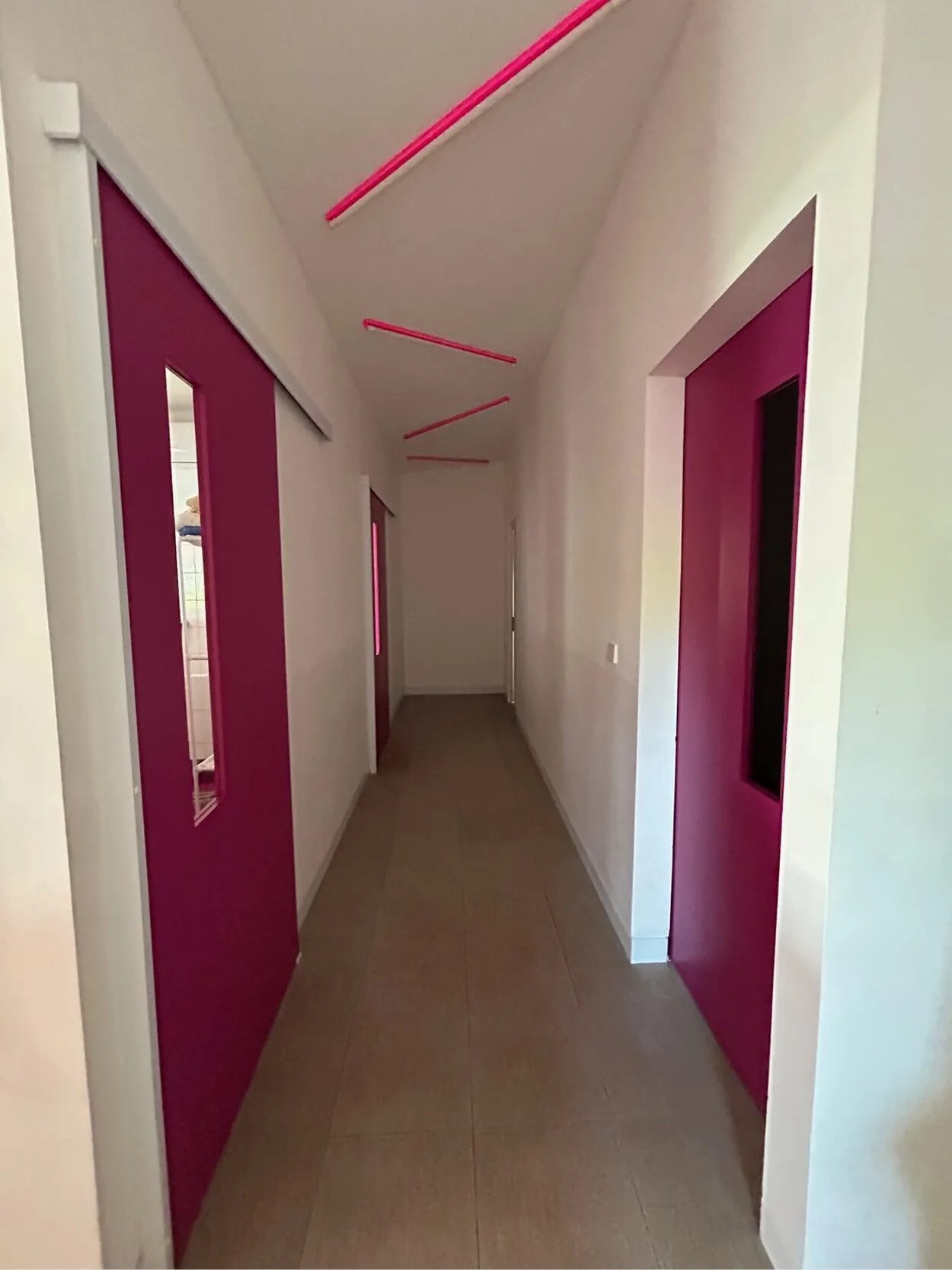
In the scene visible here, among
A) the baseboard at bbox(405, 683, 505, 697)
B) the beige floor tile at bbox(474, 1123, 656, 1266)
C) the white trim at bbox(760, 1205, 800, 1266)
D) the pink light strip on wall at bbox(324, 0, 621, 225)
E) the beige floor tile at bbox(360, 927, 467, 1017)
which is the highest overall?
the pink light strip on wall at bbox(324, 0, 621, 225)

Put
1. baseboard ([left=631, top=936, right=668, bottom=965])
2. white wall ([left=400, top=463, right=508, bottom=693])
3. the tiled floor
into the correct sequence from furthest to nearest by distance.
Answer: white wall ([left=400, top=463, right=508, bottom=693])
baseboard ([left=631, top=936, right=668, bottom=965])
the tiled floor

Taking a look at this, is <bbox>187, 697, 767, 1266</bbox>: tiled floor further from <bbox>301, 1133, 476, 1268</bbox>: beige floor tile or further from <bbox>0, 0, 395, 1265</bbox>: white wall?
<bbox>0, 0, 395, 1265</bbox>: white wall

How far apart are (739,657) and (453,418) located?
371 centimetres

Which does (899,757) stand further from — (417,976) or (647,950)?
(417,976)

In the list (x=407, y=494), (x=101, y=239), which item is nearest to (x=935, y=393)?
(x=101, y=239)

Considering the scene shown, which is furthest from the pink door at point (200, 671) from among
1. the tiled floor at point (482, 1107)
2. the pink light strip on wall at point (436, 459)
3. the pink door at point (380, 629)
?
the pink light strip on wall at point (436, 459)

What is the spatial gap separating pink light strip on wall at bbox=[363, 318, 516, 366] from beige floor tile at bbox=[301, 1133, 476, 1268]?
321cm

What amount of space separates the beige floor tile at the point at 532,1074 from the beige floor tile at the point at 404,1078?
0.05 m

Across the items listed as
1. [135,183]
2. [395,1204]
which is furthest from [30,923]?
[135,183]

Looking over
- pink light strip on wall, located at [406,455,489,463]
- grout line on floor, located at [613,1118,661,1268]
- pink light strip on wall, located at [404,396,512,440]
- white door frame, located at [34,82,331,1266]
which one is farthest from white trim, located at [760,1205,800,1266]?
pink light strip on wall, located at [406,455,489,463]

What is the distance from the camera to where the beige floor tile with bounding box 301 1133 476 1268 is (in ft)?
4.11

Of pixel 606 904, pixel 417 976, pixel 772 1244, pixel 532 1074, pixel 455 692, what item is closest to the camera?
pixel 772 1244

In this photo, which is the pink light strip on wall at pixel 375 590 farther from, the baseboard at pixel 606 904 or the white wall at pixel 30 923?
the white wall at pixel 30 923

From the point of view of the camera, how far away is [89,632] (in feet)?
3.40
